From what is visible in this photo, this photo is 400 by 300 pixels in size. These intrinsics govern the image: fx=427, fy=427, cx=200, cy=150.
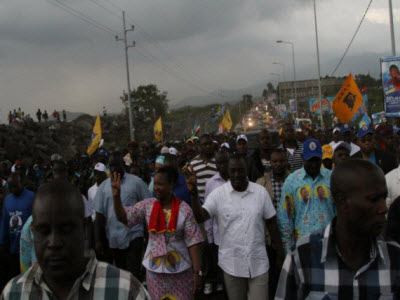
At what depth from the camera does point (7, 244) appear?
15.6 feet

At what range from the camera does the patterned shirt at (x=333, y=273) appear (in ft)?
5.99

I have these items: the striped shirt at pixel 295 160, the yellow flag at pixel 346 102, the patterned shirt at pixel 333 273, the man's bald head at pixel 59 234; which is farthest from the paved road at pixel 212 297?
the yellow flag at pixel 346 102

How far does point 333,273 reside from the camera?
6.10 feet

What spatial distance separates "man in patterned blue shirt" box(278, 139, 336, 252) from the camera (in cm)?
376

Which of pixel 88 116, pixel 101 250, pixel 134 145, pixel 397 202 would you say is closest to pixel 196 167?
pixel 101 250

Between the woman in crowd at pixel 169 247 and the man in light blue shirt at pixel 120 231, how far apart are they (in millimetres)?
1116

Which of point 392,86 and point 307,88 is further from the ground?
point 307,88

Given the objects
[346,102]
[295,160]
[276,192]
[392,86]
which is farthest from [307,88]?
[276,192]

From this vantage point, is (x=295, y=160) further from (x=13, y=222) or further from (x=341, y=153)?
(x=13, y=222)

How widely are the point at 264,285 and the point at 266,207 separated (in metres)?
0.69

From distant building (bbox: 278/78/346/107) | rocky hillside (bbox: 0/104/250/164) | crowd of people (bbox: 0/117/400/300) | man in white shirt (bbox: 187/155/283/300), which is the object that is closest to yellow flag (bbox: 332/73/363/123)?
crowd of people (bbox: 0/117/400/300)

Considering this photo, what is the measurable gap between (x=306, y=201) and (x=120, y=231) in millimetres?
2184

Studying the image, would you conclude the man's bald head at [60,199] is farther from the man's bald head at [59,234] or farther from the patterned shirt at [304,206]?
the patterned shirt at [304,206]

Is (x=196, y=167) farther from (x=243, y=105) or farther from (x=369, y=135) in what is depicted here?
(x=243, y=105)
